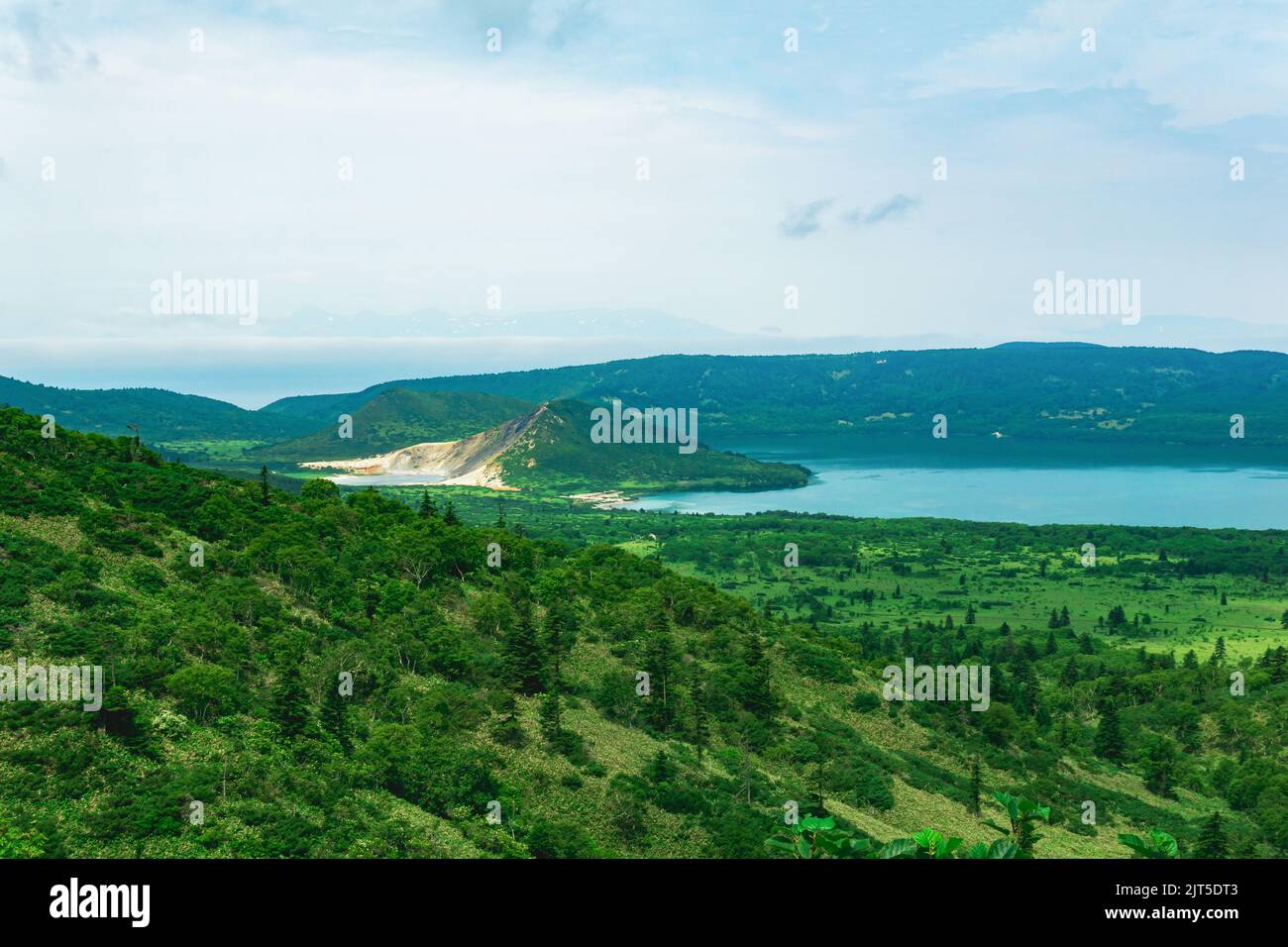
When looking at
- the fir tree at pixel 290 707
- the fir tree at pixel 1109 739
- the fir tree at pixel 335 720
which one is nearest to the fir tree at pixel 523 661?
the fir tree at pixel 335 720

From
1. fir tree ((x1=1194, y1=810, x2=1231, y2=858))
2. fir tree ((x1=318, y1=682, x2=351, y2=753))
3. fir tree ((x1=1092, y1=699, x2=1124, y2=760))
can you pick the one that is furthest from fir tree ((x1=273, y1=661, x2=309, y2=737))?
fir tree ((x1=1092, y1=699, x2=1124, y2=760))

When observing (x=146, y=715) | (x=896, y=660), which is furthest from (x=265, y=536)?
(x=896, y=660)

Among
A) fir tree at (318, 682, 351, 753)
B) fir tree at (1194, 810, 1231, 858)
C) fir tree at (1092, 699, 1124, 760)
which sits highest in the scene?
fir tree at (318, 682, 351, 753)

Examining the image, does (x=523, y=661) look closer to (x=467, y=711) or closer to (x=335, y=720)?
(x=467, y=711)

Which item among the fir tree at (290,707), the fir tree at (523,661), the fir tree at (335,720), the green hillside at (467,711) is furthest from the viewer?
the fir tree at (523,661)

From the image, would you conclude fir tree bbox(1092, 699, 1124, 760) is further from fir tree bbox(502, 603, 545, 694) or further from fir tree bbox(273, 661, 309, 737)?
fir tree bbox(273, 661, 309, 737)

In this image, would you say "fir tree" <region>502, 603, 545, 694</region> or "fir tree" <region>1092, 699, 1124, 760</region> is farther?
"fir tree" <region>1092, 699, 1124, 760</region>

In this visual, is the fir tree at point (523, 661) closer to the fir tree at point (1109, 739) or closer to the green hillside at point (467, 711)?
the green hillside at point (467, 711)

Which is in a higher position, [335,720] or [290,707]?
[290,707]

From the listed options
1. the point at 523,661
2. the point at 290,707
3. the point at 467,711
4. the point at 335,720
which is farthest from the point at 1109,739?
the point at 290,707
